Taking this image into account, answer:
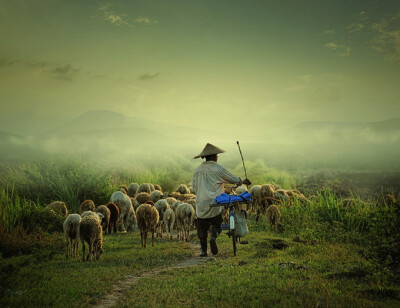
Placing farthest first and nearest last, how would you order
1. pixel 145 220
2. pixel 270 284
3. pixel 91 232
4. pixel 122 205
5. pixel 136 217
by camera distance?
pixel 122 205 < pixel 136 217 < pixel 145 220 < pixel 91 232 < pixel 270 284

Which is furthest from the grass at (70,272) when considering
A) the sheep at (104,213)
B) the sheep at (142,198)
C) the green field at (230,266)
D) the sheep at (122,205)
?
the sheep at (142,198)

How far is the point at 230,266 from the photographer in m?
9.41

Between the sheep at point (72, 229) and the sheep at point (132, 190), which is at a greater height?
the sheep at point (132, 190)

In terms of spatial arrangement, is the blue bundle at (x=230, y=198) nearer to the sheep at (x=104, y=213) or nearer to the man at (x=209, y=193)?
the man at (x=209, y=193)

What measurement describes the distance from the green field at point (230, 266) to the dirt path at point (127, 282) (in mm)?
103

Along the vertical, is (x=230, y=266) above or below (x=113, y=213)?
below

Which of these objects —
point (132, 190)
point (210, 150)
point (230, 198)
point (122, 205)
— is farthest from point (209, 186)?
point (132, 190)

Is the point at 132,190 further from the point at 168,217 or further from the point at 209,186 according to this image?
the point at 209,186

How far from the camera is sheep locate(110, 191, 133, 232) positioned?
16.7 metres

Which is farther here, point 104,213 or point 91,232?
point 104,213

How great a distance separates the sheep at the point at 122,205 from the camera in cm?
1669

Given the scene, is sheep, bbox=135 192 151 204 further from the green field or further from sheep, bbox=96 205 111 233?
sheep, bbox=96 205 111 233

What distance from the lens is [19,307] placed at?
6.79m

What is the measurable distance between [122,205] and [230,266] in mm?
8323
